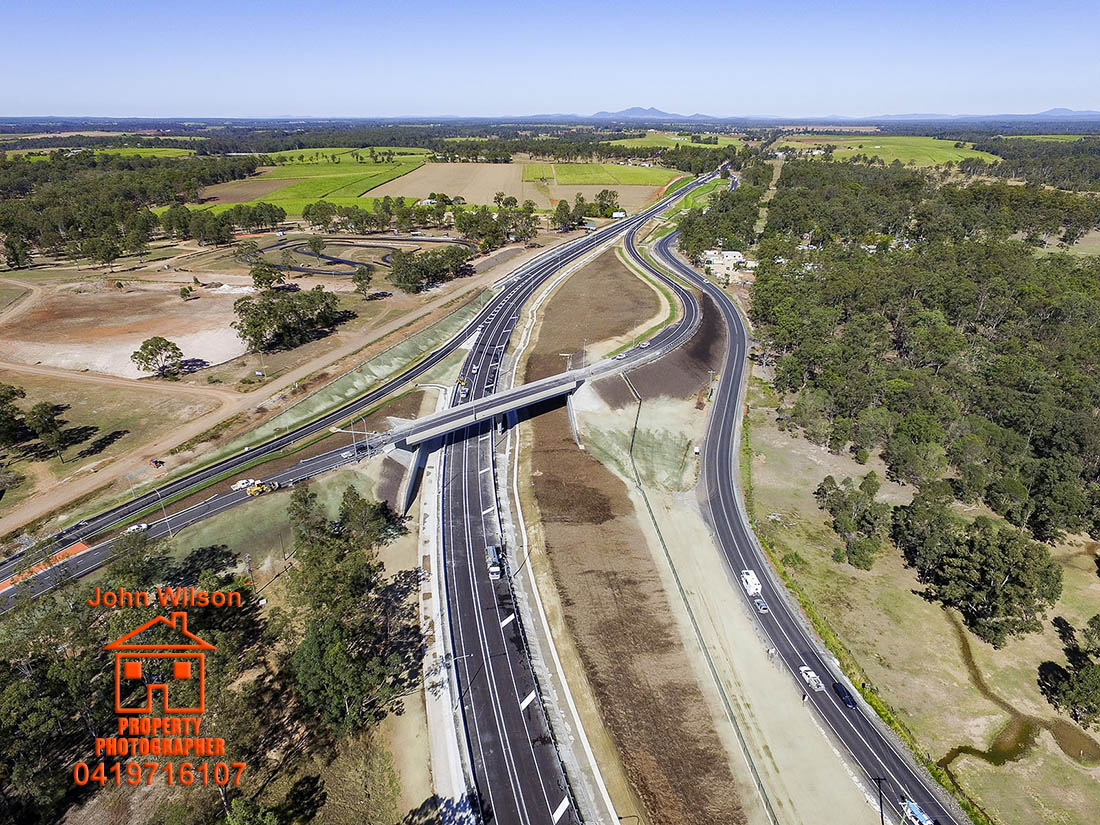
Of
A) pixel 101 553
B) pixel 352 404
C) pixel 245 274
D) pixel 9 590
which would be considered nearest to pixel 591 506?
pixel 352 404

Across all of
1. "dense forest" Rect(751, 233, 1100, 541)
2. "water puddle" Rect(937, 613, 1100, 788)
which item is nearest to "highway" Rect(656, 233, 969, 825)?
"water puddle" Rect(937, 613, 1100, 788)

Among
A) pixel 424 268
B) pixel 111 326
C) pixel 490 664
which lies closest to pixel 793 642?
pixel 490 664

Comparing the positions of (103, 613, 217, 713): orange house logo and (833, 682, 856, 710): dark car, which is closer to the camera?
(103, 613, 217, 713): orange house logo

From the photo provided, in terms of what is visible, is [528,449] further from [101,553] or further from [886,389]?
[886,389]

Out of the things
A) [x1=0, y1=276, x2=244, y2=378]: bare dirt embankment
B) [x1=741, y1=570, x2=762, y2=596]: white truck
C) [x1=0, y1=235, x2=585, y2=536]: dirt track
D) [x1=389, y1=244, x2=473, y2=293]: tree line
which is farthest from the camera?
[x1=389, y1=244, x2=473, y2=293]: tree line

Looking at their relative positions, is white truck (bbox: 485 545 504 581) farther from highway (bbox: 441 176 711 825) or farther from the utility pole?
the utility pole
